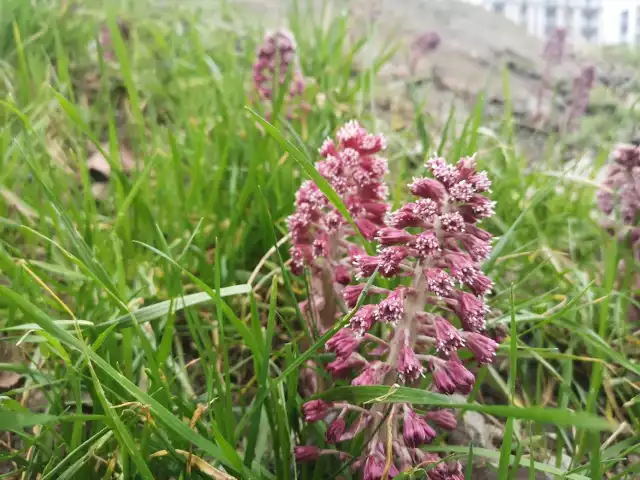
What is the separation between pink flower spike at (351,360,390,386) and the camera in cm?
144

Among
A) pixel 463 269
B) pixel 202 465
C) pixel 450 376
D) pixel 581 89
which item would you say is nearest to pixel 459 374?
pixel 450 376

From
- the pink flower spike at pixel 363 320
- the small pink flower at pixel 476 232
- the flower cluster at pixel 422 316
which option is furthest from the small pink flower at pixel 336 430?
the small pink flower at pixel 476 232

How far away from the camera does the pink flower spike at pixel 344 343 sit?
1.49 metres

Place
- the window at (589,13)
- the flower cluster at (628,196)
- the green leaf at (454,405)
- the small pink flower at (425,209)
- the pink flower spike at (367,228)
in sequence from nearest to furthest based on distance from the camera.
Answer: the green leaf at (454,405)
the small pink flower at (425,209)
the pink flower spike at (367,228)
the flower cluster at (628,196)
the window at (589,13)

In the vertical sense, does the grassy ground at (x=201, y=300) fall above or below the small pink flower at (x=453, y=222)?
below

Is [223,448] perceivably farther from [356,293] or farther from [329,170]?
[329,170]

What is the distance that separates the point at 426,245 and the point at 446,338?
0.23m

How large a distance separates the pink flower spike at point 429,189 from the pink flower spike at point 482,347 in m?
0.36

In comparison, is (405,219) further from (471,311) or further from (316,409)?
(316,409)

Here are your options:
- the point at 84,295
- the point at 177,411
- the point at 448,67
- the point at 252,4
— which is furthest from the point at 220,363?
the point at 252,4

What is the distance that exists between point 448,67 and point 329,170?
6.35m

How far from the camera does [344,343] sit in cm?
149

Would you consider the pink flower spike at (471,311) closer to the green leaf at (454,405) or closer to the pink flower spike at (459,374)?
the pink flower spike at (459,374)

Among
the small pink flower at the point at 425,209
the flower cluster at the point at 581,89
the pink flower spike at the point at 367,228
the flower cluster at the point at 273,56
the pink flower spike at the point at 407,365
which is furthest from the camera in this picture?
the flower cluster at the point at 581,89
